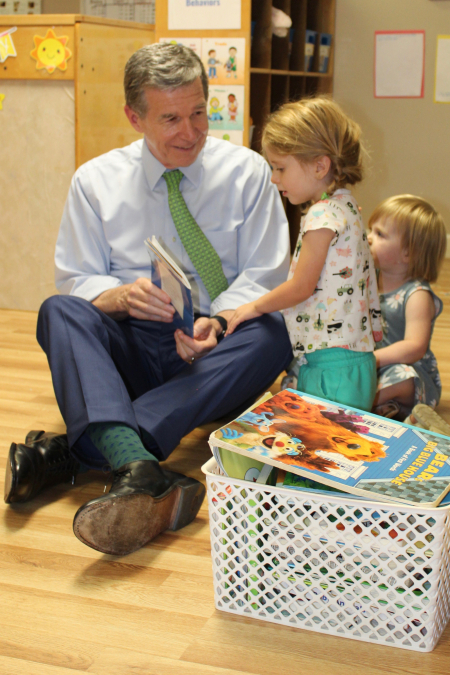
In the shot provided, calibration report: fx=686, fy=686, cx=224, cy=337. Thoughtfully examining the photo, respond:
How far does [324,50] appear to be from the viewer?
4047 mm

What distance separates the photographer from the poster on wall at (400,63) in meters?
4.51

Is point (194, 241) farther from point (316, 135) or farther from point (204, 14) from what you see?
point (204, 14)

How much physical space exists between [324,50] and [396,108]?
0.83 metres

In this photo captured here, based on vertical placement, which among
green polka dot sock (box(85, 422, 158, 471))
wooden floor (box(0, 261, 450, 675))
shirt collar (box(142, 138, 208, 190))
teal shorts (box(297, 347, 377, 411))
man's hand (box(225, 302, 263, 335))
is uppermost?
shirt collar (box(142, 138, 208, 190))

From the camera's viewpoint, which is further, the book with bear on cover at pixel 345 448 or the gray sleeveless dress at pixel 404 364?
the gray sleeveless dress at pixel 404 364

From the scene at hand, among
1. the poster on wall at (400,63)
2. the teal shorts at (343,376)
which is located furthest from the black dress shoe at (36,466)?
the poster on wall at (400,63)

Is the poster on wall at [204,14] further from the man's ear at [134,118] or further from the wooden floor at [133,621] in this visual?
the wooden floor at [133,621]

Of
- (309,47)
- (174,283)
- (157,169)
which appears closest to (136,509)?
(174,283)

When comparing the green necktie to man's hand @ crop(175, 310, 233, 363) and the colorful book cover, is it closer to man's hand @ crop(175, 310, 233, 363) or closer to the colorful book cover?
man's hand @ crop(175, 310, 233, 363)

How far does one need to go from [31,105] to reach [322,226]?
5.89ft

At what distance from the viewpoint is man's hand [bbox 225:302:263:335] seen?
4.94 ft

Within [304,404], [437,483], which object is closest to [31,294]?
[304,404]

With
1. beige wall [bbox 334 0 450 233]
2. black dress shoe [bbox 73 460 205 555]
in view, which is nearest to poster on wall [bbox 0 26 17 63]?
black dress shoe [bbox 73 460 205 555]

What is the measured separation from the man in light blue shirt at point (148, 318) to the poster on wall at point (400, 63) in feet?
10.6
